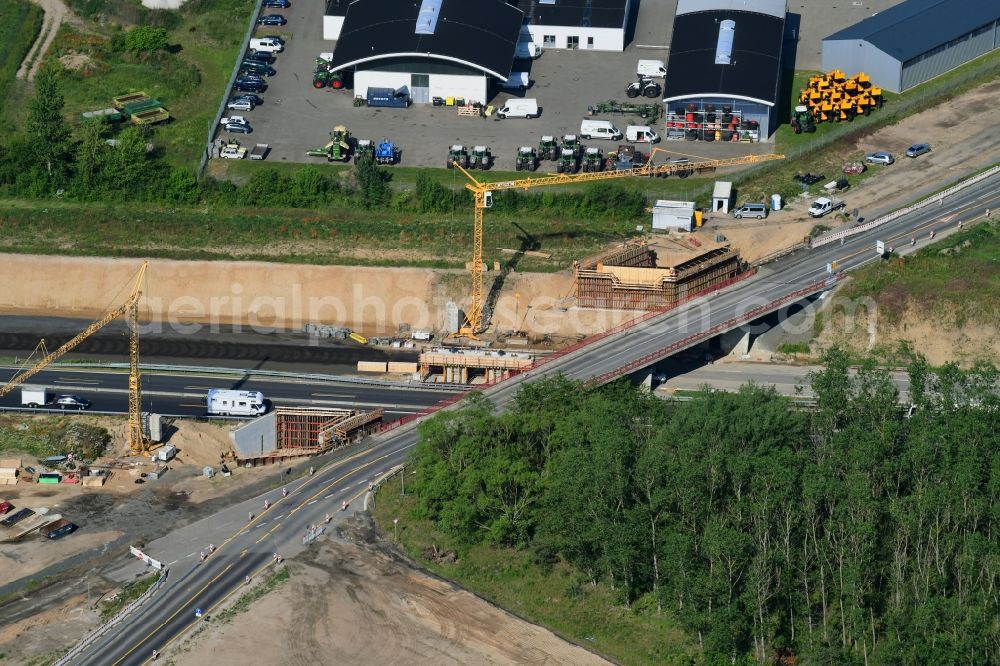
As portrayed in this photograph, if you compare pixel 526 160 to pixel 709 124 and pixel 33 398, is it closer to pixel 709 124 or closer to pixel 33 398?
pixel 709 124

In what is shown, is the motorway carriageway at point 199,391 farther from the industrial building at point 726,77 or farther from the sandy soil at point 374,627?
the industrial building at point 726,77

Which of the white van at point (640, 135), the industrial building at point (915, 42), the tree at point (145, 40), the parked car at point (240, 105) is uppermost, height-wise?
the industrial building at point (915, 42)

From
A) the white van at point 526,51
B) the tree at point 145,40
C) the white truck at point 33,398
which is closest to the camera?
the white truck at point 33,398

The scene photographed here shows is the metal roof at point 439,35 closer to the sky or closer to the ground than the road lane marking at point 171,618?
closer to the sky

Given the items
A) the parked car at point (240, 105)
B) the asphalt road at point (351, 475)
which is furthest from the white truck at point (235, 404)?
the parked car at point (240, 105)

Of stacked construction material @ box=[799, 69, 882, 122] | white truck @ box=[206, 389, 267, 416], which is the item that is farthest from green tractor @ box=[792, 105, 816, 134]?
white truck @ box=[206, 389, 267, 416]

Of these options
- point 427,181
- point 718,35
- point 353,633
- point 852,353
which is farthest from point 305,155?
point 353,633

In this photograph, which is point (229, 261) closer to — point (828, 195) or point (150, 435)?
point (150, 435)
